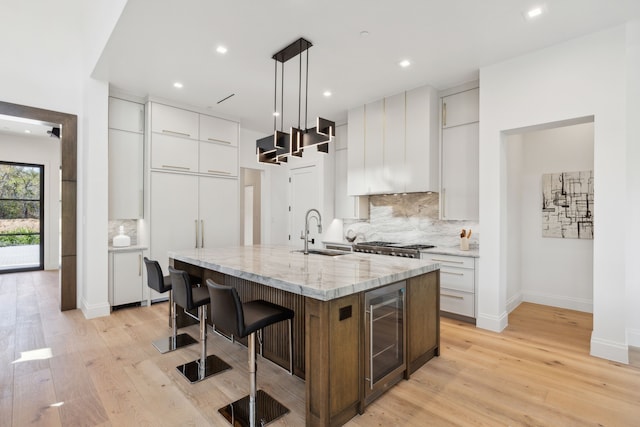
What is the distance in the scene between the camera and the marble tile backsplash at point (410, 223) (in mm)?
4262

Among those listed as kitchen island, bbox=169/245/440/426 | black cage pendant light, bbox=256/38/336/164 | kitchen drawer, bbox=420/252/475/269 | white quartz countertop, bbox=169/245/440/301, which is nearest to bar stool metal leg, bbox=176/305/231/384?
kitchen island, bbox=169/245/440/426

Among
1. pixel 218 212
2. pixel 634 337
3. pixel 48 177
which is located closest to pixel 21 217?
pixel 48 177

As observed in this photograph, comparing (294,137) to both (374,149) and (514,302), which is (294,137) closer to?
(374,149)

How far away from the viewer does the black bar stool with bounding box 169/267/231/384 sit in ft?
7.97

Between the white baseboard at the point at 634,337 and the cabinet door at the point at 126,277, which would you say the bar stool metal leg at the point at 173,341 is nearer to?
the cabinet door at the point at 126,277

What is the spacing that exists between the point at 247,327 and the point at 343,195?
148 inches

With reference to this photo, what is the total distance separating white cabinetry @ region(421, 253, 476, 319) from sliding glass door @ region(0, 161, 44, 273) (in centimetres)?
795

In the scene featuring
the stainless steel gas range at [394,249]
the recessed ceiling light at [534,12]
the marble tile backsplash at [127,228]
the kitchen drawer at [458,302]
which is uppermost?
the recessed ceiling light at [534,12]

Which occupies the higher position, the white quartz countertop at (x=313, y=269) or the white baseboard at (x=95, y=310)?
the white quartz countertop at (x=313, y=269)

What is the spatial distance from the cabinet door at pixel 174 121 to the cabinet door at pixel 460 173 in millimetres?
3561

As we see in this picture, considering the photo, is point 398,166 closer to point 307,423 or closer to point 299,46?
point 299,46

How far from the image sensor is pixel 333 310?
1.78 metres

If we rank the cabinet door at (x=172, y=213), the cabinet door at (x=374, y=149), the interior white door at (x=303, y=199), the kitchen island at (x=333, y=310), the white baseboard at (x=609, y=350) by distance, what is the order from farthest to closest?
1. the interior white door at (x=303, y=199)
2. the cabinet door at (x=374, y=149)
3. the cabinet door at (x=172, y=213)
4. the white baseboard at (x=609, y=350)
5. the kitchen island at (x=333, y=310)

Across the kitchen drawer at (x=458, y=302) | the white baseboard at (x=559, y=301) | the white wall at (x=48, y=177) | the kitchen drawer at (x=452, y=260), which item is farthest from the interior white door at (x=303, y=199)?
the white wall at (x=48, y=177)
